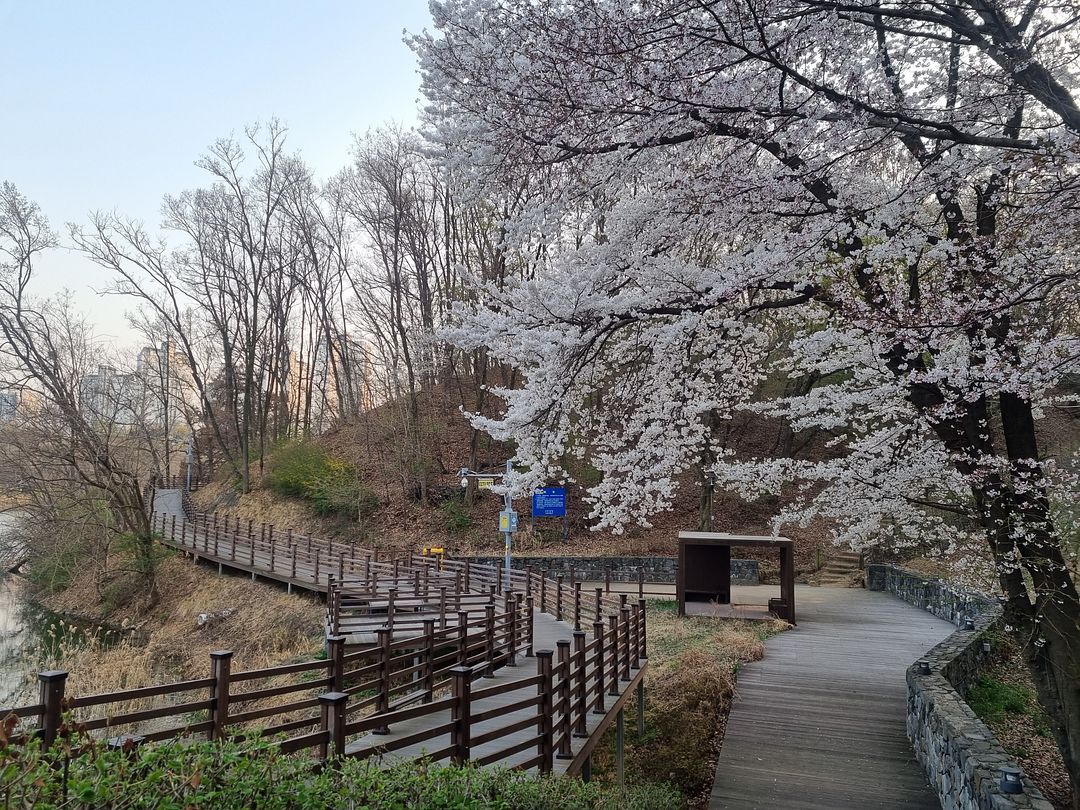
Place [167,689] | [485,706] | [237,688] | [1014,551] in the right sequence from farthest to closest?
[237,688], [485,706], [1014,551], [167,689]

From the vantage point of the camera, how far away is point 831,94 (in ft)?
17.2

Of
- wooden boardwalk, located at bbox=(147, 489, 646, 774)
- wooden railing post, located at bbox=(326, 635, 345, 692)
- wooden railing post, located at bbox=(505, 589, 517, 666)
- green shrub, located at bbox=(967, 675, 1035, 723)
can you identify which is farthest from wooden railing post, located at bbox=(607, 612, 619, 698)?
green shrub, located at bbox=(967, 675, 1035, 723)

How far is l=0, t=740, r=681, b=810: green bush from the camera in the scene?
2.50 metres

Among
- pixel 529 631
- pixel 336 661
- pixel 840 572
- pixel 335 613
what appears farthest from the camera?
pixel 840 572

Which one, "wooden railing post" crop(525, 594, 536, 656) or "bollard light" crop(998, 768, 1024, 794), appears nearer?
"bollard light" crop(998, 768, 1024, 794)

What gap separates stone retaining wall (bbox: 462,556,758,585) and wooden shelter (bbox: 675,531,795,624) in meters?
5.14

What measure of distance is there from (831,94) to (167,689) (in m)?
6.25

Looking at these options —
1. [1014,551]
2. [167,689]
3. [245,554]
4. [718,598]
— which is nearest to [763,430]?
[718,598]

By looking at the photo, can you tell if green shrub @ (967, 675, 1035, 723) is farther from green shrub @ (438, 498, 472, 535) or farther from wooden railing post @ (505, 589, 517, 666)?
green shrub @ (438, 498, 472, 535)

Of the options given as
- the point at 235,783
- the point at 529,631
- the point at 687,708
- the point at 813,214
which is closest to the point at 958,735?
the point at 687,708

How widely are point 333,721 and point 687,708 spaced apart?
274 inches

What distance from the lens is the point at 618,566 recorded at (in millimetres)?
23172

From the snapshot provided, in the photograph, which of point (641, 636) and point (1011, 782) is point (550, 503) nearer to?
point (641, 636)

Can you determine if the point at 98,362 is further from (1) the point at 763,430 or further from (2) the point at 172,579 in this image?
(1) the point at 763,430
